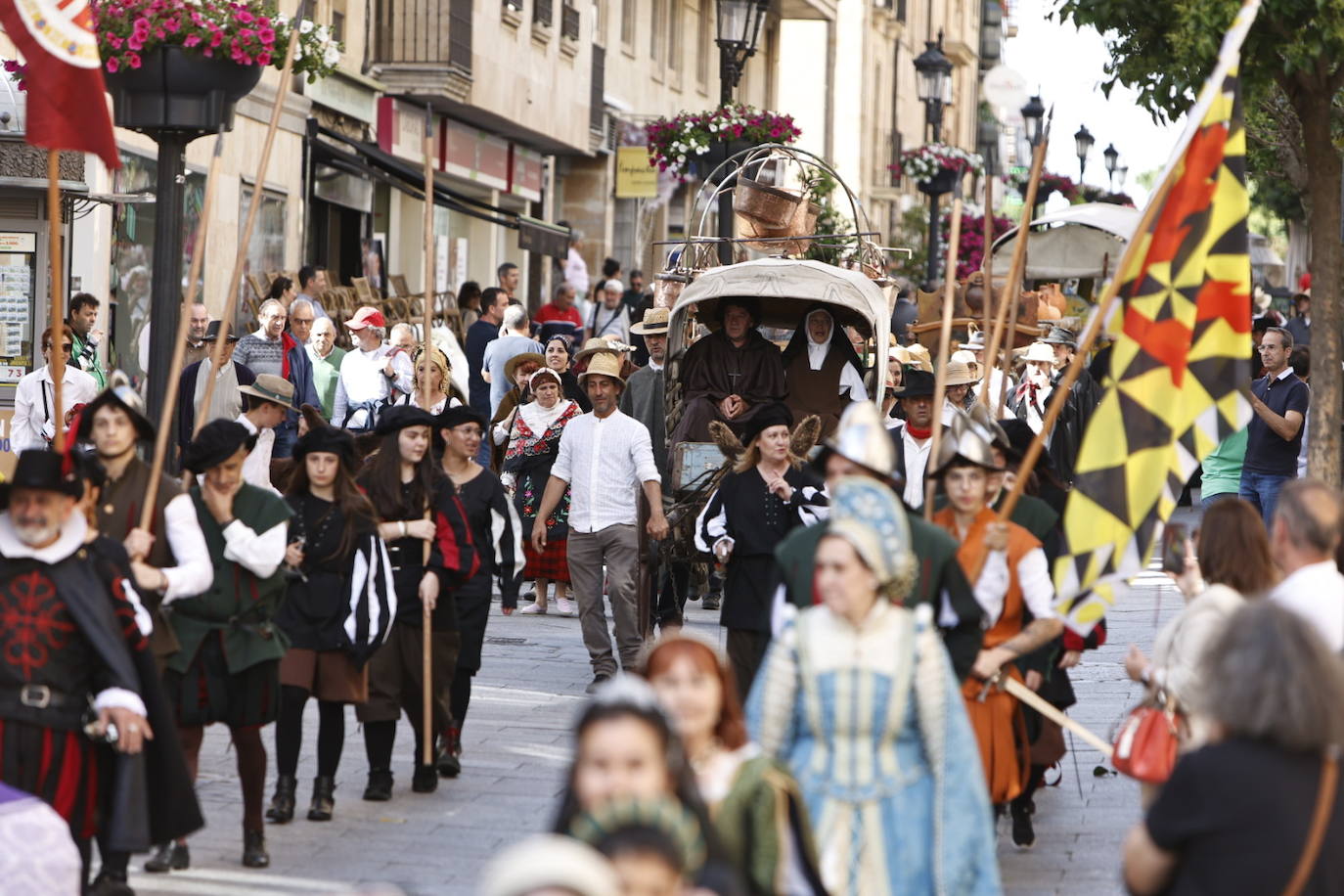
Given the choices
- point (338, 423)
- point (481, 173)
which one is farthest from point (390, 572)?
point (481, 173)

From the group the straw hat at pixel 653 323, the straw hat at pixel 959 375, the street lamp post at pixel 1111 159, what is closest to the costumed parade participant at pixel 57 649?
the straw hat at pixel 959 375

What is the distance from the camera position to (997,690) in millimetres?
8281

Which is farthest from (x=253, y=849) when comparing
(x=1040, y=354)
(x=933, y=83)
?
(x=933, y=83)

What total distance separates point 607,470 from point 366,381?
392cm

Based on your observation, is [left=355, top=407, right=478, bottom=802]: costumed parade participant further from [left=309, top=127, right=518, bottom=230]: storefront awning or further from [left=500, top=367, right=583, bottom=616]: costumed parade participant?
[left=309, top=127, right=518, bottom=230]: storefront awning

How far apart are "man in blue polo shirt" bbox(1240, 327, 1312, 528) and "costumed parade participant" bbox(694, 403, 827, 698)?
5.49m

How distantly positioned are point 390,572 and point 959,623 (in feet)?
10.4

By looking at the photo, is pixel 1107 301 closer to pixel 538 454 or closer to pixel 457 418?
pixel 457 418

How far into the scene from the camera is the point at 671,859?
12.4 ft

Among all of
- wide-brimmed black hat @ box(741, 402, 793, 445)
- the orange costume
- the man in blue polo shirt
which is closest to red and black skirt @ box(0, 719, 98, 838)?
the orange costume

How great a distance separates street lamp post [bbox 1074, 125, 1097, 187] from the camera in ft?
128

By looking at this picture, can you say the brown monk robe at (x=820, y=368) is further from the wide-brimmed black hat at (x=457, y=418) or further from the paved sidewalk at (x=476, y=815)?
the wide-brimmed black hat at (x=457, y=418)

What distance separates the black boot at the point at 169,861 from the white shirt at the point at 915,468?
4.88m

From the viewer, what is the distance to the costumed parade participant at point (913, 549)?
281 inches
